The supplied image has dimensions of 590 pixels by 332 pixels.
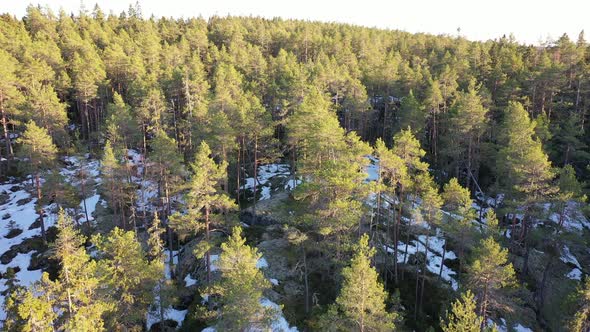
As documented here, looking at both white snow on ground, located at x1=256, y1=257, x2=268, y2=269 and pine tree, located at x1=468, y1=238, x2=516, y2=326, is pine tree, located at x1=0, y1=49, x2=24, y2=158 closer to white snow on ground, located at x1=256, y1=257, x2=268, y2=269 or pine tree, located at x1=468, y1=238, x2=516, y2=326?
white snow on ground, located at x1=256, y1=257, x2=268, y2=269

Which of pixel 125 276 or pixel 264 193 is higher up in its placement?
pixel 125 276

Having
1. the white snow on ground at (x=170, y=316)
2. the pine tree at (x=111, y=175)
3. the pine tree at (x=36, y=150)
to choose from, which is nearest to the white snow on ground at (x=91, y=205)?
the pine tree at (x=36, y=150)

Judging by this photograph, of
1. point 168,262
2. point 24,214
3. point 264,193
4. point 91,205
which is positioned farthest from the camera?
point 264,193

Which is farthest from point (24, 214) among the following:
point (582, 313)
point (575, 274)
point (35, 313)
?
point (575, 274)

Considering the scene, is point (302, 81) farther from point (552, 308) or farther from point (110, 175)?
point (552, 308)

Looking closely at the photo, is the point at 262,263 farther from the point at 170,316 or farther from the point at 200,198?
the point at 200,198

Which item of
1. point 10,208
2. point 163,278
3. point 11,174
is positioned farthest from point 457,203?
point 11,174

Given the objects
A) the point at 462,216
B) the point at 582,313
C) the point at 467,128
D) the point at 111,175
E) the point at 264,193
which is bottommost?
the point at 264,193

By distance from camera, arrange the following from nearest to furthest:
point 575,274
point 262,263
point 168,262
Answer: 1. point 262,263
2. point 168,262
3. point 575,274
